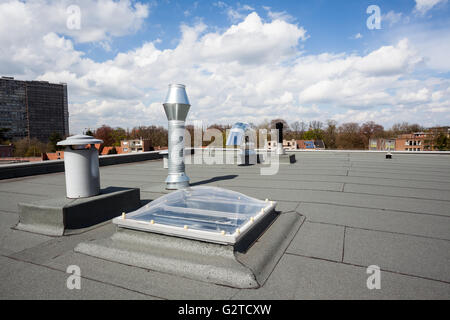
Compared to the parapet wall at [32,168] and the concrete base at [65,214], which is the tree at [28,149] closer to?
the parapet wall at [32,168]

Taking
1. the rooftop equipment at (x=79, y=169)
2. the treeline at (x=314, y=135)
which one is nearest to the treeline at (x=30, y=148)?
the treeline at (x=314, y=135)

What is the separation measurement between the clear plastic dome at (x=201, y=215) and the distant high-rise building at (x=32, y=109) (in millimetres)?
124645

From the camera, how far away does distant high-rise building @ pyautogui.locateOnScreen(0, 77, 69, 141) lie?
107 m

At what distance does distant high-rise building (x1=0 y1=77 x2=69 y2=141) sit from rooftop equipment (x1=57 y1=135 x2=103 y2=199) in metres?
123

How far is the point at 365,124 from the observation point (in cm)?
9212

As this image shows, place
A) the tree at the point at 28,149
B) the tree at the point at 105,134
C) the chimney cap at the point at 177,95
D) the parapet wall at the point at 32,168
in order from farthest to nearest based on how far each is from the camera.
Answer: the tree at the point at 105,134 < the tree at the point at 28,149 < the parapet wall at the point at 32,168 < the chimney cap at the point at 177,95

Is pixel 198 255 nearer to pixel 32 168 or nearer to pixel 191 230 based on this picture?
pixel 191 230

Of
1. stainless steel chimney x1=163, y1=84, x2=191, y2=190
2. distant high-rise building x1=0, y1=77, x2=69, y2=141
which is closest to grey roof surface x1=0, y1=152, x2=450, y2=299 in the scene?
stainless steel chimney x1=163, y1=84, x2=191, y2=190

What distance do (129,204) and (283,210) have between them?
3.34 meters

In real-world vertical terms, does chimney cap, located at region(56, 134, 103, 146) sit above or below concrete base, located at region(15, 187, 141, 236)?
above

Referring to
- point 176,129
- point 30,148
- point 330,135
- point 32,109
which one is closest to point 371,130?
point 330,135

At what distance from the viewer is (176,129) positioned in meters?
8.07

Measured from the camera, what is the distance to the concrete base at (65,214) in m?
4.54

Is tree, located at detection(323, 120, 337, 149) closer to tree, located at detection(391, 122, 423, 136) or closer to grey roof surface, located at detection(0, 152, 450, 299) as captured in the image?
tree, located at detection(391, 122, 423, 136)
